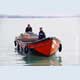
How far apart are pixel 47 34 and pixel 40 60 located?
0.59ft

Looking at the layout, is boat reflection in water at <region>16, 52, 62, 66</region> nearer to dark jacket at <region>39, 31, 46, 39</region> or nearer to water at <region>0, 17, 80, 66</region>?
water at <region>0, 17, 80, 66</region>

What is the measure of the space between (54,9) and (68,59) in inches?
13.8

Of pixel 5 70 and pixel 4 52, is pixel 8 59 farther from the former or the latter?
pixel 5 70

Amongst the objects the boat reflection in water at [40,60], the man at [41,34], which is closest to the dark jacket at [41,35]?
the man at [41,34]

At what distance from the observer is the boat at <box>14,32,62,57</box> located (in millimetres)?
2345

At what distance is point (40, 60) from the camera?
236cm

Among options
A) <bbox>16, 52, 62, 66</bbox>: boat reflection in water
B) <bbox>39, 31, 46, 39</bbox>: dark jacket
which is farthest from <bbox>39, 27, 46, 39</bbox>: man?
<bbox>16, 52, 62, 66</bbox>: boat reflection in water

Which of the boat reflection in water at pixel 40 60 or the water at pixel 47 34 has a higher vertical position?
the water at pixel 47 34

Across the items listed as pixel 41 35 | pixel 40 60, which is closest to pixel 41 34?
pixel 41 35

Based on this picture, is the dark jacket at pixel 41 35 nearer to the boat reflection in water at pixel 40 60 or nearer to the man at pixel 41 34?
the man at pixel 41 34

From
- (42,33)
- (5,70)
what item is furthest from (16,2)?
(5,70)

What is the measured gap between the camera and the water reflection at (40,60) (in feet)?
7.58

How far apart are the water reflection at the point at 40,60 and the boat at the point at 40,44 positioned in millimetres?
29

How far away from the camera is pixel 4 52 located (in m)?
2.38
